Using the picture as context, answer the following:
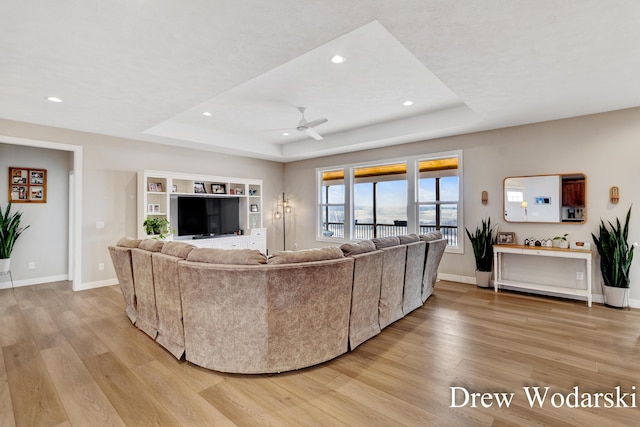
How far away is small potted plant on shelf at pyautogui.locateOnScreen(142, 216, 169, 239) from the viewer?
5.11 meters

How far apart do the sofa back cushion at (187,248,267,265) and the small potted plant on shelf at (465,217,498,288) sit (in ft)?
13.2

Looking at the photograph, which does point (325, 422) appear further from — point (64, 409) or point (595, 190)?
point (595, 190)

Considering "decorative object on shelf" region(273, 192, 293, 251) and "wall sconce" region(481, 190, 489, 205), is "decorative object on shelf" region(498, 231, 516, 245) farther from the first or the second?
"decorative object on shelf" region(273, 192, 293, 251)

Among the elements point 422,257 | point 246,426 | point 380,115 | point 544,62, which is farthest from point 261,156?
point 246,426

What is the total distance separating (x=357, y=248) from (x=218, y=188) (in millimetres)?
4857

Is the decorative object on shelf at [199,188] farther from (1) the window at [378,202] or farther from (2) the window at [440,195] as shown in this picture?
(2) the window at [440,195]

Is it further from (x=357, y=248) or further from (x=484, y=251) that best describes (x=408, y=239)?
(x=484, y=251)

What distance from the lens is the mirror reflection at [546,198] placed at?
4320mm

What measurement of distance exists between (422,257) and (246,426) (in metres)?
2.77

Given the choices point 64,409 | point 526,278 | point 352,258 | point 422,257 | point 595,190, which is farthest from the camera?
point 526,278

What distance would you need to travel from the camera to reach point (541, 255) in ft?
14.5

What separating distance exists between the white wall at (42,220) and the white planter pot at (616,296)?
8731mm

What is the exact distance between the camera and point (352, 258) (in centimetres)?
258

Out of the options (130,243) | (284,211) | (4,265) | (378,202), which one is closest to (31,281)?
(4,265)
